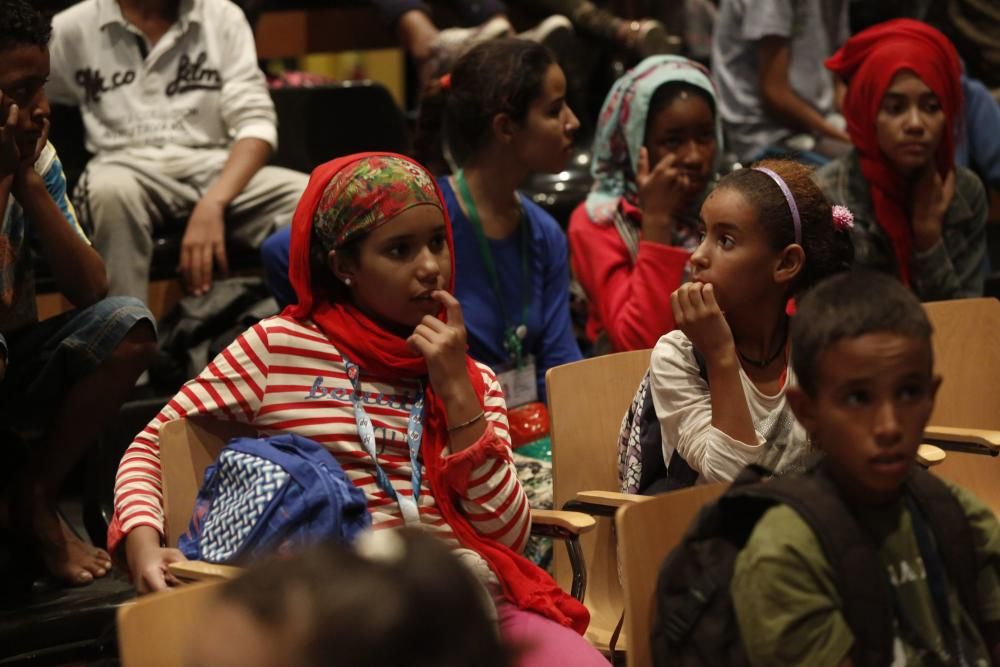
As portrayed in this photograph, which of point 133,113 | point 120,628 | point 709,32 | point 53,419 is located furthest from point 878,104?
point 120,628

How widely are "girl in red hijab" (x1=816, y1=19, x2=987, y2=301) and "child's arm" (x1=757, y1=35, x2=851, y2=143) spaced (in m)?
0.68

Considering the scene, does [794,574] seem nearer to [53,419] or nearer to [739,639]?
[739,639]

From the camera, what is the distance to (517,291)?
3.16 metres

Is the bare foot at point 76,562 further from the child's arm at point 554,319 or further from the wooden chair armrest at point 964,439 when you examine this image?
the wooden chair armrest at point 964,439

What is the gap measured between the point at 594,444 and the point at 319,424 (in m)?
0.59

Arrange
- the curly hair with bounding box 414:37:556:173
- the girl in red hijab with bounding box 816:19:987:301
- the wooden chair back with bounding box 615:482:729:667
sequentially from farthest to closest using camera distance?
the girl in red hijab with bounding box 816:19:987:301 → the curly hair with bounding box 414:37:556:173 → the wooden chair back with bounding box 615:482:729:667

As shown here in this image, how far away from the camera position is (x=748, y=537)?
169 centimetres

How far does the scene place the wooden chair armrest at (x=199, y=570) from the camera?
1.92m

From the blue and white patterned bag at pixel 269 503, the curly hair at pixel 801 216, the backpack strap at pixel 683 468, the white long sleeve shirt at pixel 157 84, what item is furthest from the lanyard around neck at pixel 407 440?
the white long sleeve shirt at pixel 157 84

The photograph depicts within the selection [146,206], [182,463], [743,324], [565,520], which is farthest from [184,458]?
[146,206]

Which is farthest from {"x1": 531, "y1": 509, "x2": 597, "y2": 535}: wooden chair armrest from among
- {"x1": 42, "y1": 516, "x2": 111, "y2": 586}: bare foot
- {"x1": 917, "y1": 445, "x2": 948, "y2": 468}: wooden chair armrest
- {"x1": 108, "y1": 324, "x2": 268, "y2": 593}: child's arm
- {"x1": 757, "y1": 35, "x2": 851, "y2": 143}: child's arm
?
{"x1": 757, "y1": 35, "x2": 851, "y2": 143}: child's arm

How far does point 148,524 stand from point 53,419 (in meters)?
0.74

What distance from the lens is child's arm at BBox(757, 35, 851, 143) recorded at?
4.38m

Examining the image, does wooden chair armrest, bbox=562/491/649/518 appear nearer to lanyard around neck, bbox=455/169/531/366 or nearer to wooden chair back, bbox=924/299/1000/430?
lanyard around neck, bbox=455/169/531/366
